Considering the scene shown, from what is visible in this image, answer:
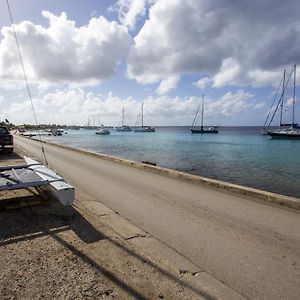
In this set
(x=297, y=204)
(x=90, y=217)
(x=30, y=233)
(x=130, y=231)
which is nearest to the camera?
(x=30, y=233)

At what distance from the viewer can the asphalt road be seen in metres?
4.02

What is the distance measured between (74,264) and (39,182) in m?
2.92

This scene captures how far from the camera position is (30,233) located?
519 cm

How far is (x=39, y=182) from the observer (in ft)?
21.3

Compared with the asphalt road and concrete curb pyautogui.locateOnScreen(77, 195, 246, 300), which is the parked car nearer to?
the asphalt road

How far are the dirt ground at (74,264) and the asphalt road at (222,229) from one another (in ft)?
2.59

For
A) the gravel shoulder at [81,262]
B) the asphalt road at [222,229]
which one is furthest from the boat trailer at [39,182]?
the asphalt road at [222,229]

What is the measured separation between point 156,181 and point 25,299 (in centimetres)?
785

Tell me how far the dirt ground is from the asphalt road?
79 centimetres

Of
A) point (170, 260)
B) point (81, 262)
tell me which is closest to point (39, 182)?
point (81, 262)

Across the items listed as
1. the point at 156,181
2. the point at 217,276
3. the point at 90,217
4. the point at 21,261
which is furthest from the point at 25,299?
the point at 156,181

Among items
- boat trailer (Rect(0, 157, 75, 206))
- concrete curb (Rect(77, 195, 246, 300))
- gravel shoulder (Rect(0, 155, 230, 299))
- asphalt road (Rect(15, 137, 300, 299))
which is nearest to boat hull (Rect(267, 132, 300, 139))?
asphalt road (Rect(15, 137, 300, 299))

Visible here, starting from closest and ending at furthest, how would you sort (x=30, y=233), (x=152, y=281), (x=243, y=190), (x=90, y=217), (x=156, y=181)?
1. (x=152, y=281)
2. (x=30, y=233)
3. (x=90, y=217)
4. (x=243, y=190)
5. (x=156, y=181)

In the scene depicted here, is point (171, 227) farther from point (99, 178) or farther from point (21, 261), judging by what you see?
point (99, 178)
